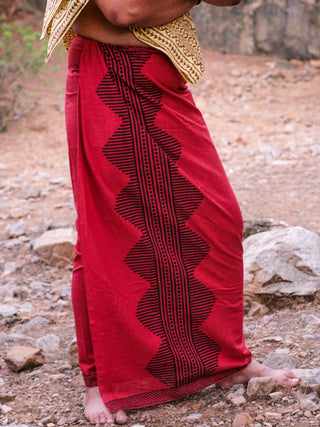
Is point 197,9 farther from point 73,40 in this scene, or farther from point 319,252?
point 73,40

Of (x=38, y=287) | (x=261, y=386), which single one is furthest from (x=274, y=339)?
(x=38, y=287)

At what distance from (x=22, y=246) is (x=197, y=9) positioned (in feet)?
16.6

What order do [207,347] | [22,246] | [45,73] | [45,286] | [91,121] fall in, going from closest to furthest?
[91,121]
[207,347]
[45,286]
[22,246]
[45,73]

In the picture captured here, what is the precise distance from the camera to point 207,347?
2033 mm

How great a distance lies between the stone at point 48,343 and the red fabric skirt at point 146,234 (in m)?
0.61

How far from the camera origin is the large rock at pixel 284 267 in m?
2.72

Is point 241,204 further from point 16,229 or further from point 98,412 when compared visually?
point 98,412

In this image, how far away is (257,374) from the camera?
2.10 meters

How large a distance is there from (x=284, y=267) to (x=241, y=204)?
134cm

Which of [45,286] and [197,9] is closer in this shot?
[45,286]

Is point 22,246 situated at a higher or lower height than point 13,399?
lower

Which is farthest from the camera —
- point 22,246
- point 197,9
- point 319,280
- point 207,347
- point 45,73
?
point 197,9

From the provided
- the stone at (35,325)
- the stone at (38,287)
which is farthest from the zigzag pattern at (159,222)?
the stone at (38,287)

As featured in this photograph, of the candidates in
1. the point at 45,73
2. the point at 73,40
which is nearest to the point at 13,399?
the point at 73,40
